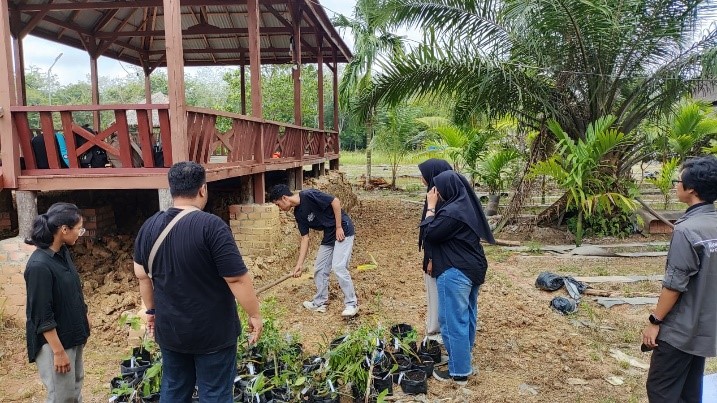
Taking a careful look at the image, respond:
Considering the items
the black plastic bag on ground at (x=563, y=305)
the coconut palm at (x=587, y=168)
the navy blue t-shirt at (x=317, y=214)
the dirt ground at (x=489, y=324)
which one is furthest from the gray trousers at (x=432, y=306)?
the coconut palm at (x=587, y=168)

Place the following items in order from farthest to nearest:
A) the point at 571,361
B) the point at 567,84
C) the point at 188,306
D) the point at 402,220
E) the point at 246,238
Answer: the point at 402,220 → the point at 567,84 → the point at 246,238 → the point at 571,361 → the point at 188,306

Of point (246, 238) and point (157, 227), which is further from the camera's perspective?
point (246, 238)

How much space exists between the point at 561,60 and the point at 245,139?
575 cm

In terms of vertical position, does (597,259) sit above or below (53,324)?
below

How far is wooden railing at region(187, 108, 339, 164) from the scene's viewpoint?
565cm

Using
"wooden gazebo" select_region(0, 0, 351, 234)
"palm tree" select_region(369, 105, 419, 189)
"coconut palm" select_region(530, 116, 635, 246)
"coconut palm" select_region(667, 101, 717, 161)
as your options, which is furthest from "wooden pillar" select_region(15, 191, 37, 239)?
"palm tree" select_region(369, 105, 419, 189)

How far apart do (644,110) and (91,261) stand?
938cm

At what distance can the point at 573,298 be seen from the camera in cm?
610

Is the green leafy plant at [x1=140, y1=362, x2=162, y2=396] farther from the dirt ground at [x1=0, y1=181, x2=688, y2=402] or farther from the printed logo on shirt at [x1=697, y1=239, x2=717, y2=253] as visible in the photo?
the printed logo on shirt at [x1=697, y1=239, x2=717, y2=253]

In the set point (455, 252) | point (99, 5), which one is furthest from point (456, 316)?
point (99, 5)

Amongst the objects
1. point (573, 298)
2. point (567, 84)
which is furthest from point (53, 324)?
point (567, 84)

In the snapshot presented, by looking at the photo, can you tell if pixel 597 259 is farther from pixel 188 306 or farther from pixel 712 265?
pixel 188 306

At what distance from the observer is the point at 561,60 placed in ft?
30.7

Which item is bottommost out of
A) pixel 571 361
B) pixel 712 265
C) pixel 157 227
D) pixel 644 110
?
pixel 571 361
